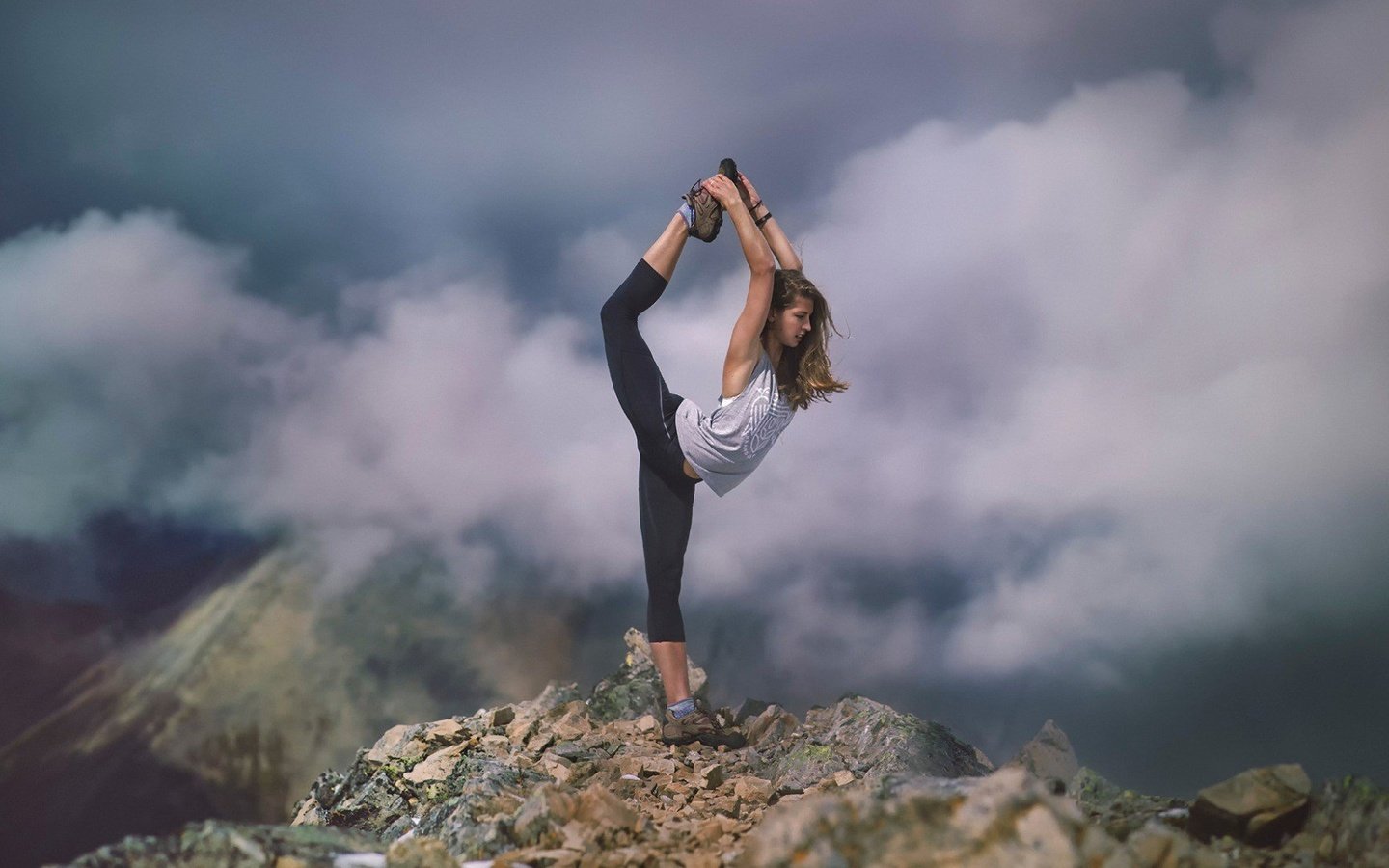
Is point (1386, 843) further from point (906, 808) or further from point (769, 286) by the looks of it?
point (769, 286)

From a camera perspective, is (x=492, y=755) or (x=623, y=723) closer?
(x=492, y=755)

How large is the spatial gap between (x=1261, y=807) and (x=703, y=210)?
13.2 feet

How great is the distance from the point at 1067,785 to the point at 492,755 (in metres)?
3.13

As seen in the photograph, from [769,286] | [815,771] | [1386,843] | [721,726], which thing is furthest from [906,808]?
[721,726]

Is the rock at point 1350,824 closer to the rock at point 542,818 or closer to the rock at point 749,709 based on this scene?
the rock at point 542,818

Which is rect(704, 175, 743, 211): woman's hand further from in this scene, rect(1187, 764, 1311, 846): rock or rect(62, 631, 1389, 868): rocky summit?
rect(1187, 764, 1311, 846): rock

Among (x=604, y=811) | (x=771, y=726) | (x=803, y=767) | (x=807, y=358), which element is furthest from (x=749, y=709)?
(x=604, y=811)

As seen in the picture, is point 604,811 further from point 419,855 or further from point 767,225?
point 767,225

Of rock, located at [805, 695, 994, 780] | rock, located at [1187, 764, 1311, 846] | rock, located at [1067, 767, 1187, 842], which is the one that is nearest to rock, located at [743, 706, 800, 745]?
rock, located at [805, 695, 994, 780]

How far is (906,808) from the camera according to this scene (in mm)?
2500

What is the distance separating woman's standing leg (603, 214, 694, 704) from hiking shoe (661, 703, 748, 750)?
0.15 m

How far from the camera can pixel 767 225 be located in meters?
5.80

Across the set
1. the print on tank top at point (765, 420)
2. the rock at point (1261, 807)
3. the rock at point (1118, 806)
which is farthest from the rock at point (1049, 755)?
the print on tank top at point (765, 420)

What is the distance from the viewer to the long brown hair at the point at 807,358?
5617 millimetres
